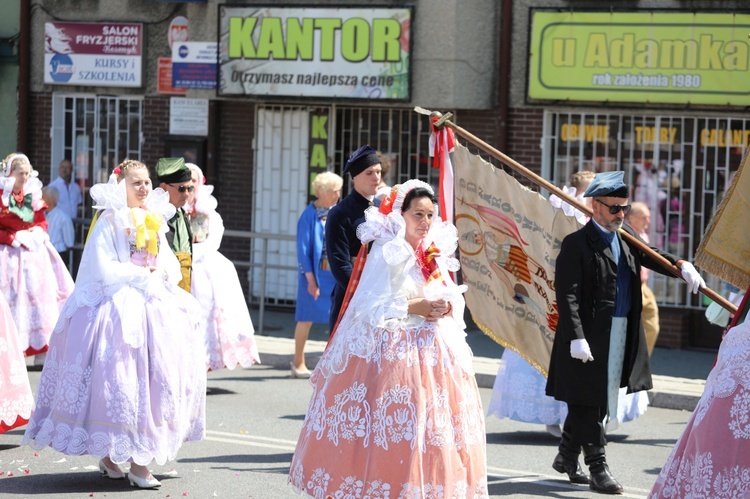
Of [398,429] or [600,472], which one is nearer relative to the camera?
[398,429]

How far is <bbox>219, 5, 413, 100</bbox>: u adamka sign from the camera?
16.5 m

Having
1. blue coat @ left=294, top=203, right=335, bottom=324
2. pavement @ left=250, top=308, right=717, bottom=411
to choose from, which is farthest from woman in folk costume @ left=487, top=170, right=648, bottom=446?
blue coat @ left=294, top=203, right=335, bottom=324

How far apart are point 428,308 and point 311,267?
5786 millimetres

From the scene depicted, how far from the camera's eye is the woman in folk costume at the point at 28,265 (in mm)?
11820

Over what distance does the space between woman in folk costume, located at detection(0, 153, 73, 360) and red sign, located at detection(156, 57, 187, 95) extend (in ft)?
20.2

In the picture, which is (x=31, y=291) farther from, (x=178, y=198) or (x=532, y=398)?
(x=532, y=398)

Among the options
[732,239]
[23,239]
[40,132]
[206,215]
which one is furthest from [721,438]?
[40,132]

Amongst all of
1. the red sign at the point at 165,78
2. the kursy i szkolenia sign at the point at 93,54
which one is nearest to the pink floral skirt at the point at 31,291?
the red sign at the point at 165,78

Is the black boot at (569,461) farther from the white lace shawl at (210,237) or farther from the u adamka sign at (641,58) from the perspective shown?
the u adamka sign at (641,58)

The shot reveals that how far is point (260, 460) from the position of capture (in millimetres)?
9172

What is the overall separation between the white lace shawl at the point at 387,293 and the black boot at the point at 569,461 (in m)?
1.73

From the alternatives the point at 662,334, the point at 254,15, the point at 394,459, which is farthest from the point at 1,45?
the point at 394,459

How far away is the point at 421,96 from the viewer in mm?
16453

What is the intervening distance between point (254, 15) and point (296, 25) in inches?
23.3
